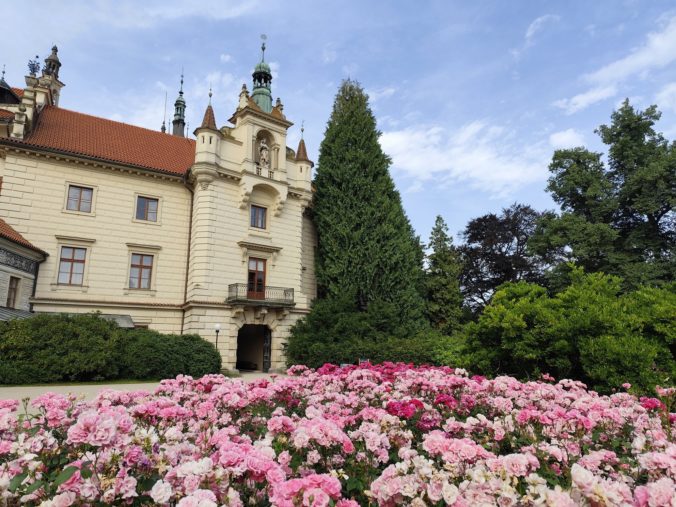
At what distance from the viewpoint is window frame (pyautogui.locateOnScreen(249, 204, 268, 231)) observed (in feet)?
83.9

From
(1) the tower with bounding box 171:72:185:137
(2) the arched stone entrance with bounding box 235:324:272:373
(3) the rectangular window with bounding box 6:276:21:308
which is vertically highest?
(1) the tower with bounding box 171:72:185:137

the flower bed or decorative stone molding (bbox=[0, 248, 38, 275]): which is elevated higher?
decorative stone molding (bbox=[0, 248, 38, 275])

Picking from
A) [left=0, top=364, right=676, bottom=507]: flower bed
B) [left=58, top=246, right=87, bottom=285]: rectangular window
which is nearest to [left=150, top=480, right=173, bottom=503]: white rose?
[left=0, top=364, right=676, bottom=507]: flower bed

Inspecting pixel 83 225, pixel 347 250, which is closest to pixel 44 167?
pixel 83 225

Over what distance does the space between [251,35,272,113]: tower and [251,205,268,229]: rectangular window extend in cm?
934

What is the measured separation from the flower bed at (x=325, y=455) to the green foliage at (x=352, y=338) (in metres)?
14.9

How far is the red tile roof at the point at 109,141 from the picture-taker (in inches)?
890

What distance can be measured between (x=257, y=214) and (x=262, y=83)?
12.2 meters

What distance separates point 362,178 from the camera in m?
28.2

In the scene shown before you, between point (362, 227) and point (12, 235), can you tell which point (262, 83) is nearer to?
point (362, 227)

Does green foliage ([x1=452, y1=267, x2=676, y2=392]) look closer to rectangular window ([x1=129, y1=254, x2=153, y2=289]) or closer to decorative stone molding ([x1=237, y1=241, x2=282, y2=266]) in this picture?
decorative stone molding ([x1=237, y1=241, x2=282, y2=266])

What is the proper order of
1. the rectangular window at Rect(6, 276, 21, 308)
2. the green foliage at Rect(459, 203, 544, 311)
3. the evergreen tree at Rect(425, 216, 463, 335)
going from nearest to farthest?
1. the rectangular window at Rect(6, 276, 21, 308)
2. the evergreen tree at Rect(425, 216, 463, 335)
3. the green foliage at Rect(459, 203, 544, 311)

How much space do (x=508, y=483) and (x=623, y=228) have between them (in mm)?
33558

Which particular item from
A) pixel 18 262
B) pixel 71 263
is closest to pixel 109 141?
pixel 71 263
